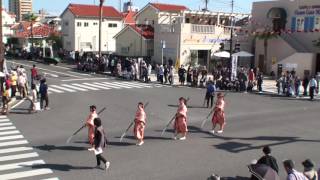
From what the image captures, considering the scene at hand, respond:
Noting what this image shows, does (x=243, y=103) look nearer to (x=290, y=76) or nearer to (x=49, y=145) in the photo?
(x=290, y=76)

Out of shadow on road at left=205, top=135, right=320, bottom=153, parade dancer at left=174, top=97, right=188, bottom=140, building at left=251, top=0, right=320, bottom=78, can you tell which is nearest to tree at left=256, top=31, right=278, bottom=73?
building at left=251, top=0, right=320, bottom=78

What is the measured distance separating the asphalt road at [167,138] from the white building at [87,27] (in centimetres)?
3836

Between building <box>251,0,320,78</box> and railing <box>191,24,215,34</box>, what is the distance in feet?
13.6

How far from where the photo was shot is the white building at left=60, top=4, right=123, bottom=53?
65.9m

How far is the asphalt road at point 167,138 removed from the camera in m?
13.2

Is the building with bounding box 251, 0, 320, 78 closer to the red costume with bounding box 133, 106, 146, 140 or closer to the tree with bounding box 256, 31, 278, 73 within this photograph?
the tree with bounding box 256, 31, 278, 73

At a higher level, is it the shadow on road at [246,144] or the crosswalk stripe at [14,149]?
the shadow on road at [246,144]

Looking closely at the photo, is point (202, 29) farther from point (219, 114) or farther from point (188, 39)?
point (219, 114)

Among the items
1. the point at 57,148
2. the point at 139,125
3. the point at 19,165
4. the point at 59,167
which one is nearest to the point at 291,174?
the point at 59,167

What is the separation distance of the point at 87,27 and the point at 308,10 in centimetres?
3375

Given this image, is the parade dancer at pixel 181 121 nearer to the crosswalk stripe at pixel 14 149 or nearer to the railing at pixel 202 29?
the crosswalk stripe at pixel 14 149

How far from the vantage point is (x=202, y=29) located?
47219 mm

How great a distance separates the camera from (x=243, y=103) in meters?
26.2

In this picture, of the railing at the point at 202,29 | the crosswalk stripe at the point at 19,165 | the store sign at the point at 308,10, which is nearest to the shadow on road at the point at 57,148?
the crosswalk stripe at the point at 19,165
